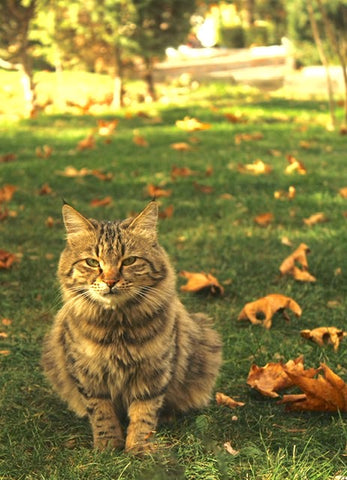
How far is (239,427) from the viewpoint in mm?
3174

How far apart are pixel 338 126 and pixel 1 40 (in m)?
5.92

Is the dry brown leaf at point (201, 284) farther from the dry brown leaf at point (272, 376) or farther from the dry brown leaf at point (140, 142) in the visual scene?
the dry brown leaf at point (140, 142)

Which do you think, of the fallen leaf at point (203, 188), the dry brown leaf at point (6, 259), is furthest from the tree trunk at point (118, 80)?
the dry brown leaf at point (6, 259)

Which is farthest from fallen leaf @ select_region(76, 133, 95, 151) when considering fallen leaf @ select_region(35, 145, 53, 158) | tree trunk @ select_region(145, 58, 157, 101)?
tree trunk @ select_region(145, 58, 157, 101)

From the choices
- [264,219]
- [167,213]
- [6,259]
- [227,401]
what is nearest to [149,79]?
[167,213]

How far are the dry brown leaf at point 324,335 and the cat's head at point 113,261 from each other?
126cm

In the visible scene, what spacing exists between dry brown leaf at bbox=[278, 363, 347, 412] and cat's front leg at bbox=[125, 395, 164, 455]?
2.04ft

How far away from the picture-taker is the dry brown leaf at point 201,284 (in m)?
4.75

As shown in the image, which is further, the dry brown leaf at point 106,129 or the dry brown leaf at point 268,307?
the dry brown leaf at point 106,129

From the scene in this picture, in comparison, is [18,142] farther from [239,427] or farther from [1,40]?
[239,427]

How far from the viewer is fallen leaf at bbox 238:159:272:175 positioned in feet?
25.6

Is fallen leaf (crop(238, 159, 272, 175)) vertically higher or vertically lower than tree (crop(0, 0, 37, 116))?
lower

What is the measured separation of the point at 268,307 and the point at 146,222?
1528 millimetres

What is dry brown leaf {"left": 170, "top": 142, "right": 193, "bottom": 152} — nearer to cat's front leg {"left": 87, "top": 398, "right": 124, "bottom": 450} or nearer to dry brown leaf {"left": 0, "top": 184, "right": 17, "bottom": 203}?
dry brown leaf {"left": 0, "top": 184, "right": 17, "bottom": 203}
